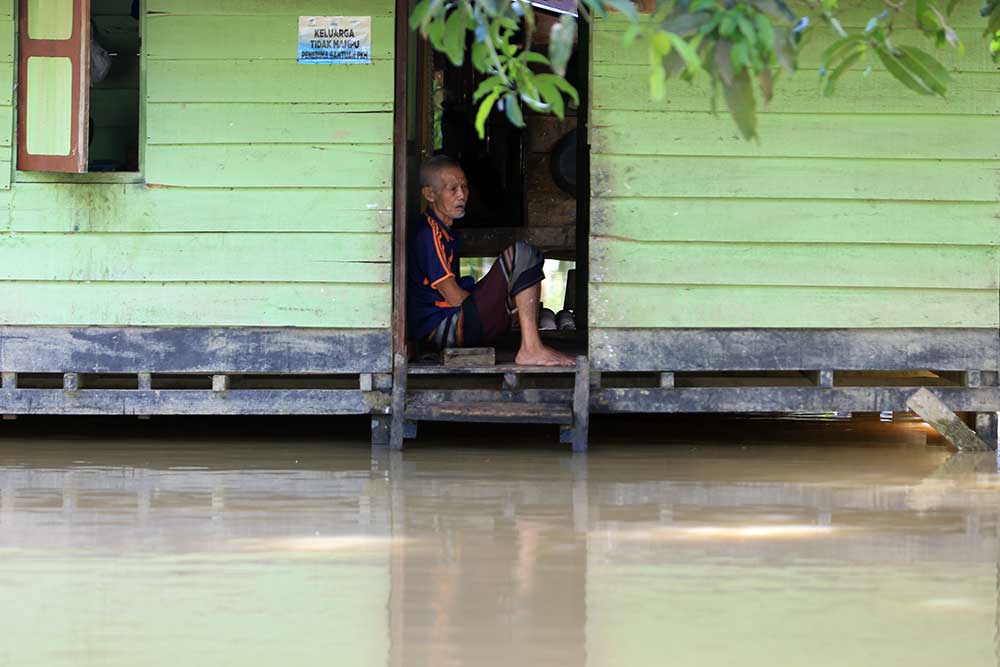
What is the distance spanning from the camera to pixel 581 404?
7.02m

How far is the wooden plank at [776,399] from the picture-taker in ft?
23.6

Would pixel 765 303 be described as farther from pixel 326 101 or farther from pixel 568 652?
pixel 568 652

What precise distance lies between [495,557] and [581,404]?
2.46 metres

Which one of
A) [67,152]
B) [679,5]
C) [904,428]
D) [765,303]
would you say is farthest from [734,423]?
[679,5]

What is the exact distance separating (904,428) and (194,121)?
15.6ft

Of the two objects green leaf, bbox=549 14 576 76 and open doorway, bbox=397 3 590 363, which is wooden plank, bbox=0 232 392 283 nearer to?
open doorway, bbox=397 3 590 363

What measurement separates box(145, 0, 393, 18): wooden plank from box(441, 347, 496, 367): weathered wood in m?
1.80

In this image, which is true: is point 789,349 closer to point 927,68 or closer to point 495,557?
point 495,557

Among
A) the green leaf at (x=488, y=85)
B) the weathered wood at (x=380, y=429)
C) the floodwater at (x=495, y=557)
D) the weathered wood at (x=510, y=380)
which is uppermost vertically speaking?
the green leaf at (x=488, y=85)

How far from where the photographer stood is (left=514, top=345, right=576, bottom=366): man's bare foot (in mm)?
7184

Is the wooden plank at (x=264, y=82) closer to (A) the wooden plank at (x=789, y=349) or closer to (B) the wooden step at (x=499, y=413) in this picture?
(B) the wooden step at (x=499, y=413)

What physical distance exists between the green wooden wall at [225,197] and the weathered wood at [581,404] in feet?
3.46

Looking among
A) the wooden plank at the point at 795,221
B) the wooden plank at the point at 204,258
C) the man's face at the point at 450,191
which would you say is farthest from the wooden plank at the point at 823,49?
the wooden plank at the point at 204,258

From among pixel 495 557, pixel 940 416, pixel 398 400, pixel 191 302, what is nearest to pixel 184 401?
pixel 191 302
